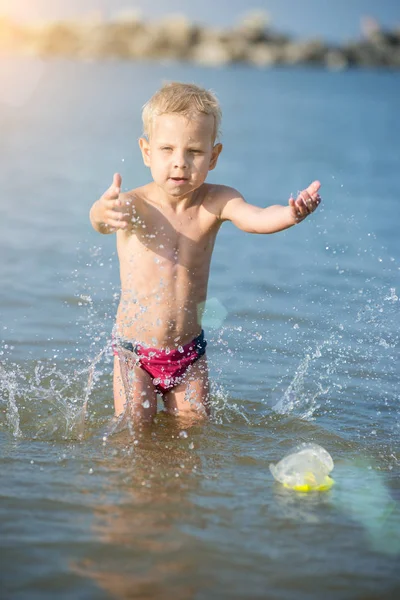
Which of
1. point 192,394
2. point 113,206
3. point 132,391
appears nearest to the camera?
point 113,206

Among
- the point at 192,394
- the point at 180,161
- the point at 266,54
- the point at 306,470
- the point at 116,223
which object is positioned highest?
the point at 266,54

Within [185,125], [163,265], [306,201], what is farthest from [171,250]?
[306,201]

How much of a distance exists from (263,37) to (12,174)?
247ft

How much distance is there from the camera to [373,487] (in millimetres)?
3695

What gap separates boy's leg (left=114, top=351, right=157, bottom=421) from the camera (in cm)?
432

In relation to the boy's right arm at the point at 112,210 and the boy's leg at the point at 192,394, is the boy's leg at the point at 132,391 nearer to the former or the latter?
the boy's leg at the point at 192,394

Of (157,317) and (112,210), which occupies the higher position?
(112,210)

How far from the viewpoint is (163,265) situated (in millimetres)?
4340

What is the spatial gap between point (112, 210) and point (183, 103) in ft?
2.02

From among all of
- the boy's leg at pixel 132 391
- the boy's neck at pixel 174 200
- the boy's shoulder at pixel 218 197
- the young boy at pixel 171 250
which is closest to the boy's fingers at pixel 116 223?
the young boy at pixel 171 250

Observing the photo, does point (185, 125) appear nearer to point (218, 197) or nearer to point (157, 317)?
point (218, 197)

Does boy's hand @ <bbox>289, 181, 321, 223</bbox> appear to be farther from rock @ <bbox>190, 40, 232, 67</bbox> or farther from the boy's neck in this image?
rock @ <bbox>190, 40, 232, 67</bbox>

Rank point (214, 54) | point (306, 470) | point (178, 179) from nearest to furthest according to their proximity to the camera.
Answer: point (306, 470) → point (178, 179) → point (214, 54)

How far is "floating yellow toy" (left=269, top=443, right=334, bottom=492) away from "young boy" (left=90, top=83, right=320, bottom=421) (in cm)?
77
